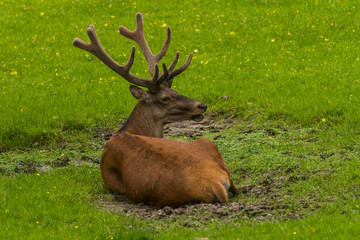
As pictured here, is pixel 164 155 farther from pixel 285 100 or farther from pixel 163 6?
pixel 163 6

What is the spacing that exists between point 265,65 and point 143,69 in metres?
2.88

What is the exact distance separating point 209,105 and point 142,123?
3.93 metres

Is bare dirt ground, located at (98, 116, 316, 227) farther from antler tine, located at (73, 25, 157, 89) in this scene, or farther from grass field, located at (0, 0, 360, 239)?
antler tine, located at (73, 25, 157, 89)

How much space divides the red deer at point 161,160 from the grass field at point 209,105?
1.49 ft

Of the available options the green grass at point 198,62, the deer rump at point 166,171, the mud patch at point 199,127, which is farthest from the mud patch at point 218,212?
the mud patch at point 199,127

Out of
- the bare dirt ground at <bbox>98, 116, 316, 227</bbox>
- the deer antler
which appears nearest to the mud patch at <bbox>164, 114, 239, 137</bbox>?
the deer antler

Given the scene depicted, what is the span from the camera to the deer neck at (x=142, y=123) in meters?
9.38

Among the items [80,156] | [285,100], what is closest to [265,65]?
[285,100]

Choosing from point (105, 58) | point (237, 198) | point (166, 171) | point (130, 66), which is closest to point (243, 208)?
point (237, 198)

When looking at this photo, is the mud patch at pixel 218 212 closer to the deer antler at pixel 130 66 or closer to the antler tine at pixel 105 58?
the deer antler at pixel 130 66

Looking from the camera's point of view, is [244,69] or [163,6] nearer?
[244,69]

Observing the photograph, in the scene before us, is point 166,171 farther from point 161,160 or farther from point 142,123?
point 142,123

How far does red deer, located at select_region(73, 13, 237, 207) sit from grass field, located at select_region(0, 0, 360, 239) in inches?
17.9

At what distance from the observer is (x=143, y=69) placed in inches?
600
